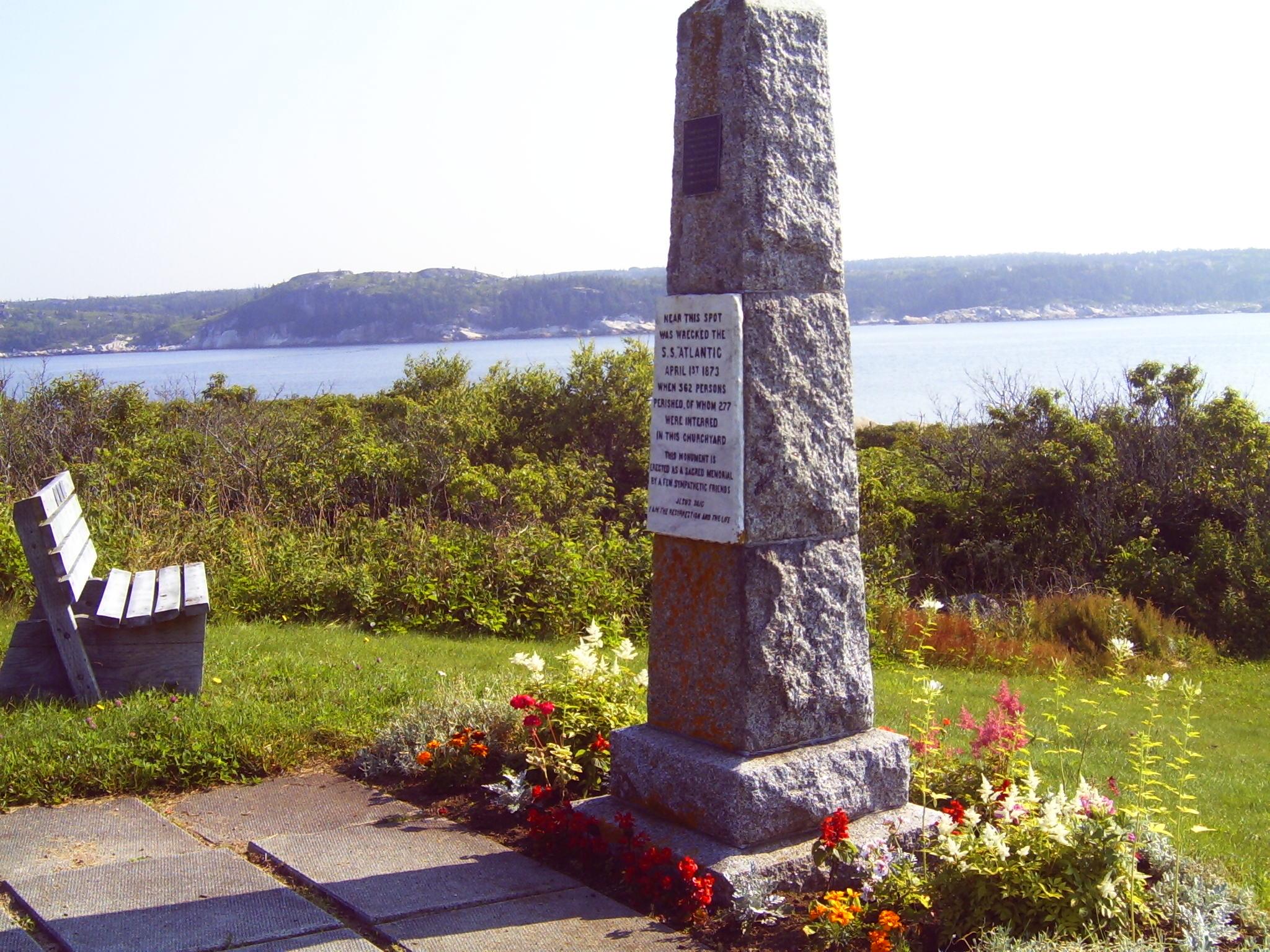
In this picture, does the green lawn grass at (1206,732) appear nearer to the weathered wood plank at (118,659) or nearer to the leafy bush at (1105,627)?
the leafy bush at (1105,627)

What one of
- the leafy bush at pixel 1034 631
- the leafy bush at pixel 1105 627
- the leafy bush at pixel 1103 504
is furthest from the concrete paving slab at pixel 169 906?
the leafy bush at pixel 1103 504

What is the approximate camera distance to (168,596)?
578 cm

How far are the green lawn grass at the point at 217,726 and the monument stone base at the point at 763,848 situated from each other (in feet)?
5.25

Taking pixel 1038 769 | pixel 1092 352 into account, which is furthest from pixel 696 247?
pixel 1092 352

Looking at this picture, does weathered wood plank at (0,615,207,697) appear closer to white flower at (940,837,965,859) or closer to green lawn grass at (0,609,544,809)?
green lawn grass at (0,609,544,809)

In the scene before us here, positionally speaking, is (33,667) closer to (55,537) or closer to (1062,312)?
(55,537)

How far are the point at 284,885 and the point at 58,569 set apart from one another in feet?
7.63

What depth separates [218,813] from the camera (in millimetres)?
4445

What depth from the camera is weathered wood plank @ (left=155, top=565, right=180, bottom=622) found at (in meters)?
5.52

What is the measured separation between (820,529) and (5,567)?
662 cm

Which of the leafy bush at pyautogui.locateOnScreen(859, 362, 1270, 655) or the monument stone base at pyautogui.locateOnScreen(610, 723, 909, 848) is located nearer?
the monument stone base at pyautogui.locateOnScreen(610, 723, 909, 848)

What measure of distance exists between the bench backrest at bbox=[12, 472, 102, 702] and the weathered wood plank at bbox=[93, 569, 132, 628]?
0.12 m

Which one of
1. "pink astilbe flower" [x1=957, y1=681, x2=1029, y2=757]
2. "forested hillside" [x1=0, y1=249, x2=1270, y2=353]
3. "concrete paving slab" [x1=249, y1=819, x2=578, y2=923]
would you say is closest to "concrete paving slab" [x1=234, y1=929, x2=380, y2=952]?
"concrete paving slab" [x1=249, y1=819, x2=578, y2=923]

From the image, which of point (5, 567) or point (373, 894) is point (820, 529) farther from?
point (5, 567)
